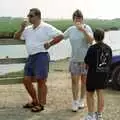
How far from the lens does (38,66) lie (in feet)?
24.5

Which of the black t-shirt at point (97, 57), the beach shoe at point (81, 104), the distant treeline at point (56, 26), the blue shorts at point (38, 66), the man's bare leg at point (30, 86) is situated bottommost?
the distant treeline at point (56, 26)

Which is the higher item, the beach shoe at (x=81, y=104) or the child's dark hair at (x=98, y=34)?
the child's dark hair at (x=98, y=34)

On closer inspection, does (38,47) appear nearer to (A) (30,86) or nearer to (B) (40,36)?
(B) (40,36)

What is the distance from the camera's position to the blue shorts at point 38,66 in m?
7.47

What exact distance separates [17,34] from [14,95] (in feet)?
5.39

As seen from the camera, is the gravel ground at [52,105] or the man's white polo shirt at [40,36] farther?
the man's white polo shirt at [40,36]

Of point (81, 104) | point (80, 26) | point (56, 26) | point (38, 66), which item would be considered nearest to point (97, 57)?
point (80, 26)

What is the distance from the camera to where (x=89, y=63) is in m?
6.65

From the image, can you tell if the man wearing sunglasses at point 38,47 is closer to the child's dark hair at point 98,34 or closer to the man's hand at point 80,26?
the man's hand at point 80,26

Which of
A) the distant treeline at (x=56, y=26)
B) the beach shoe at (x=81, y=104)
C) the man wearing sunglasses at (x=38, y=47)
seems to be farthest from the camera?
the distant treeline at (x=56, y=26)

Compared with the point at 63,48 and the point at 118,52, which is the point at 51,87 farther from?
the point at 63,48

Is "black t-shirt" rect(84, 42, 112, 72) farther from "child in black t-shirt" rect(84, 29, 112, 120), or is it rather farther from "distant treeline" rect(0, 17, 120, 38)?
"distant treeline" rect(0, 17, 120, 38)

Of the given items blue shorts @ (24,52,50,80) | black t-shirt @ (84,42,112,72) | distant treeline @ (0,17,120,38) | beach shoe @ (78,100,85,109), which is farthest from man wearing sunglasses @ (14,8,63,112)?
distant treeline @ (0,17,120,38)

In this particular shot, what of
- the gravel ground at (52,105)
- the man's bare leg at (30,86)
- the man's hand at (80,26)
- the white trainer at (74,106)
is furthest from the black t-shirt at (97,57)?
the man's bare leg at (30,86)
